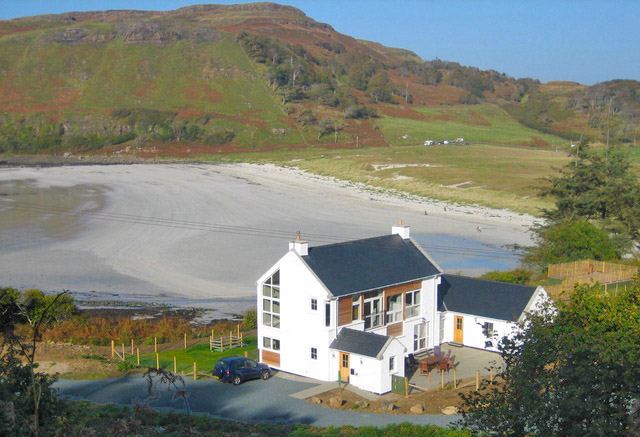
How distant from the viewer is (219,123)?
133375mm

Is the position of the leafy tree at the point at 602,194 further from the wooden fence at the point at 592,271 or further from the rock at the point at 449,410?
the rock at the point at 449,410

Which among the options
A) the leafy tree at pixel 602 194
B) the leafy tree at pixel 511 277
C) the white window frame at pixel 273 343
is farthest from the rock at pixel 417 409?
the leafy tree at pixel 602 194

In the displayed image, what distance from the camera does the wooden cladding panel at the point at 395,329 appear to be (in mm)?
24469

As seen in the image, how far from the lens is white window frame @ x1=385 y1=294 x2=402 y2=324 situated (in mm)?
24562

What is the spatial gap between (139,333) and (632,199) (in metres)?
30.4

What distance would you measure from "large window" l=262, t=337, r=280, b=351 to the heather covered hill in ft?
328

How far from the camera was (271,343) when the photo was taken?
23797 millimetres

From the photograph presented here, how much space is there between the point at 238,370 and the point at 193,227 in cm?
3194

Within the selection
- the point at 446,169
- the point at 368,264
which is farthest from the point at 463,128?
the point at 368,264

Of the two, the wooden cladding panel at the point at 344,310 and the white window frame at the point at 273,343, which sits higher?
the wooden cladding panel at the point at 344,310

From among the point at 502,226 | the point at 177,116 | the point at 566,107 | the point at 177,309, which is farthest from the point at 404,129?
the point at 177,309

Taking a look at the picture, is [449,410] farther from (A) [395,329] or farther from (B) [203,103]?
(B) [203,103]

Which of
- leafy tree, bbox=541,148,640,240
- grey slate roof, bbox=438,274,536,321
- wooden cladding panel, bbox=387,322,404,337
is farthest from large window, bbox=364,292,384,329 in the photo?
leafy tree, bbox=541,148,640,240

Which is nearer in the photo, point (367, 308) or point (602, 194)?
point (367, 308)
